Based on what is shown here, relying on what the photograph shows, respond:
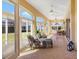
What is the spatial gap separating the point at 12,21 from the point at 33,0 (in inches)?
155

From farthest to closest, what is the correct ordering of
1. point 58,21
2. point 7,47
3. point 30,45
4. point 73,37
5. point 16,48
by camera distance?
point 58,21
point 30,45
point 73,37
point 16,48
point 7,47

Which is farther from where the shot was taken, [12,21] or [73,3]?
[73,3]

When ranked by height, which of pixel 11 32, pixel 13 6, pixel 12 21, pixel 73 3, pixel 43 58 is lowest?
pixel 43 58

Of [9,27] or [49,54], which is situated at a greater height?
[9,27]

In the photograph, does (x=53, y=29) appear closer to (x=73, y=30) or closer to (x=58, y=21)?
(x=58, y=21)

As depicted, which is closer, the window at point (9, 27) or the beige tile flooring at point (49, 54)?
the window at point (9, 27)

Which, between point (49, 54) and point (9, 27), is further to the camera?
point (49, 54)

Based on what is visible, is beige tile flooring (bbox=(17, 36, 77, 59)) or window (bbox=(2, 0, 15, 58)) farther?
beige tile flooring (bbox=(17, 36, 77, 59))

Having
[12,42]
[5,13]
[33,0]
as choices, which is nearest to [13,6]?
[5,13]

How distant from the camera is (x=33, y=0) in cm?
957

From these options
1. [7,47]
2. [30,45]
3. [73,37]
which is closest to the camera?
[7,47]

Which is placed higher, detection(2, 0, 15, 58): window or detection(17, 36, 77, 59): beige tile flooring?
detection(2, 0, 15, 58): window

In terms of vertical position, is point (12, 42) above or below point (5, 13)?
below

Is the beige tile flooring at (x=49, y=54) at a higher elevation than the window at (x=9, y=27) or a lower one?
lower
